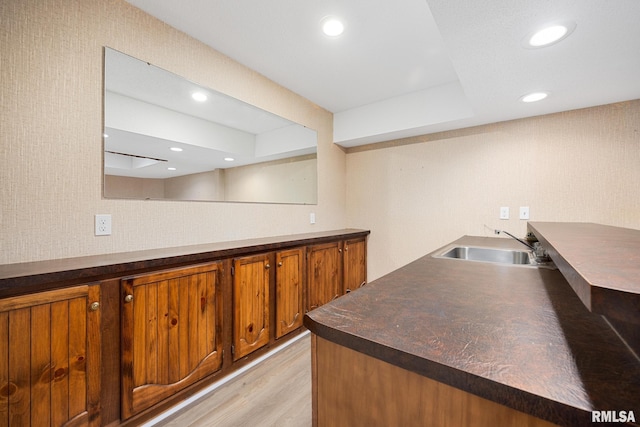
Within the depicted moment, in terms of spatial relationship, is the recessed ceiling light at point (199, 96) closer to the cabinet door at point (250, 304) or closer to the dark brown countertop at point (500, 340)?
the cabinet door at point (250, 304)

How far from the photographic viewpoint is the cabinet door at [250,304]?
72.7 inches

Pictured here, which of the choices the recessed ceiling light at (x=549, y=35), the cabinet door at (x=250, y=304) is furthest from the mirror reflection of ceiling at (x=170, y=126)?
the recessed ceiling light at (x=549, y=35)

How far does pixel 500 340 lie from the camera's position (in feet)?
2.07

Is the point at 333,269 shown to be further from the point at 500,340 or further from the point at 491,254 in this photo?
the point at 500,340

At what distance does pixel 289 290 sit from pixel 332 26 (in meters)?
2.03

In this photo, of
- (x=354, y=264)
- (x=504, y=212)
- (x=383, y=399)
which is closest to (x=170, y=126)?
(x=383, y=399)

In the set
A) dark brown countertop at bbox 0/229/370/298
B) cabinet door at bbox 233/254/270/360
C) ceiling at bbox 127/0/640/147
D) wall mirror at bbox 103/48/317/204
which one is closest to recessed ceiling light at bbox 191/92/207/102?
wall mirror at bbox 103/48/317/204

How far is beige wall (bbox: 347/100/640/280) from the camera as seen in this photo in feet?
7.04

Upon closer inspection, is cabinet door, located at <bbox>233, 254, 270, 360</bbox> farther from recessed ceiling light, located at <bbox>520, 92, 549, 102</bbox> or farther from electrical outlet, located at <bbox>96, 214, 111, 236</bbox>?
recessed ceiling light, located at <bbox>520, 92, 549, 102</bbox>

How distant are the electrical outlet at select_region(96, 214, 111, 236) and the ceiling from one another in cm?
133

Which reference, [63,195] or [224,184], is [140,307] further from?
[224,184]

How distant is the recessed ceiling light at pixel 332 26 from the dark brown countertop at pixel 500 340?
1.71 m

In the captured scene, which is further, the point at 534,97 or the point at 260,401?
the point at 534,97

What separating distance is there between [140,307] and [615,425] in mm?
1706
